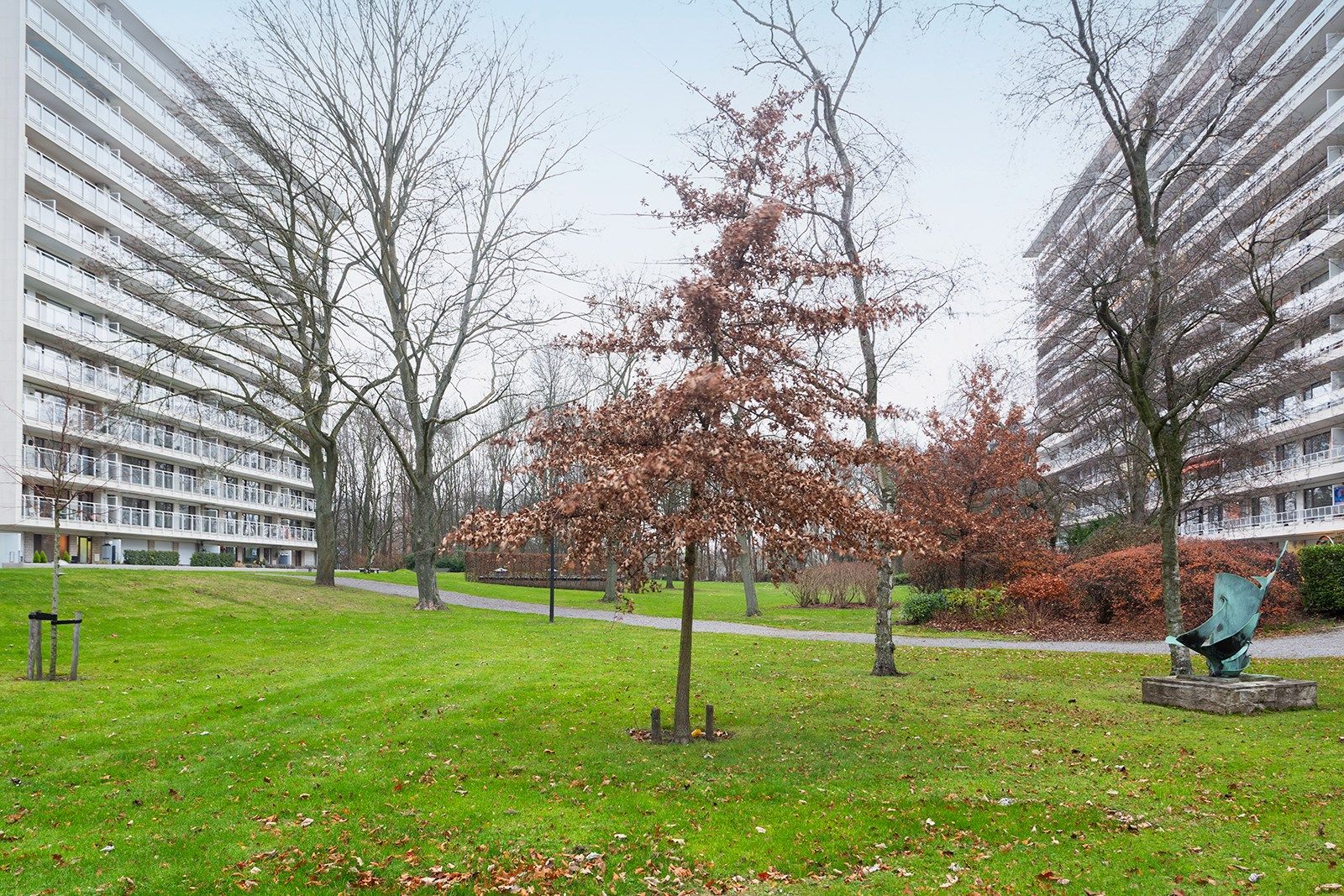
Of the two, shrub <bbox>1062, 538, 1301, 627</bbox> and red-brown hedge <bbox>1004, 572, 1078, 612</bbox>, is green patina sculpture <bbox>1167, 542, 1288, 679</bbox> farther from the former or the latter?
red-brown hedge <bbox>1004, 572, 1078, 612</bbox>

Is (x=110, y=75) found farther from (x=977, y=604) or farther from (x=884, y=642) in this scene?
(x=884, y=642)

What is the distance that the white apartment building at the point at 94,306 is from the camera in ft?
106

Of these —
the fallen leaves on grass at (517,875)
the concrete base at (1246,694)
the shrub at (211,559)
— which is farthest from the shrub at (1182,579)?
the shrub at (211,559)

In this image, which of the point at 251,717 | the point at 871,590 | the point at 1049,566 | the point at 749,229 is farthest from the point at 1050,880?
the point at 871,590

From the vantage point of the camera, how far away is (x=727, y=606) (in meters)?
35.6

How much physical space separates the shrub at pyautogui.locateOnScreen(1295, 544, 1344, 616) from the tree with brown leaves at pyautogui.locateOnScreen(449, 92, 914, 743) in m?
18.0

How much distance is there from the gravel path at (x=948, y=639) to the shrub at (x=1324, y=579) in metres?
1.71

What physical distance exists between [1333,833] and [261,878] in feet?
25.7

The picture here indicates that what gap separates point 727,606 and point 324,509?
1640 cm

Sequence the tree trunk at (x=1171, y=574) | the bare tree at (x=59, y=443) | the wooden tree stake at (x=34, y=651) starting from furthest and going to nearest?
the bare tree at (x=59, y=443), the tree trunk at (x=1171, y=574), the wooden tree stake at (x=34, y=651)

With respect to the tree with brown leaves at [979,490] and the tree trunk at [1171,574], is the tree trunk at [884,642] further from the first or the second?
the tree with brown leaves at [979,490]

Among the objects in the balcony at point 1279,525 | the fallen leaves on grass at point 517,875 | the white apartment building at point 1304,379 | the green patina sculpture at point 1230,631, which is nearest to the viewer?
the fallen leaves on grass at point 517,875

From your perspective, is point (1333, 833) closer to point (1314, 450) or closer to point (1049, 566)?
point (1049, 566)

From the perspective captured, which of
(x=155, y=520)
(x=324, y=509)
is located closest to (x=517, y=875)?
(x=324, y=509)
